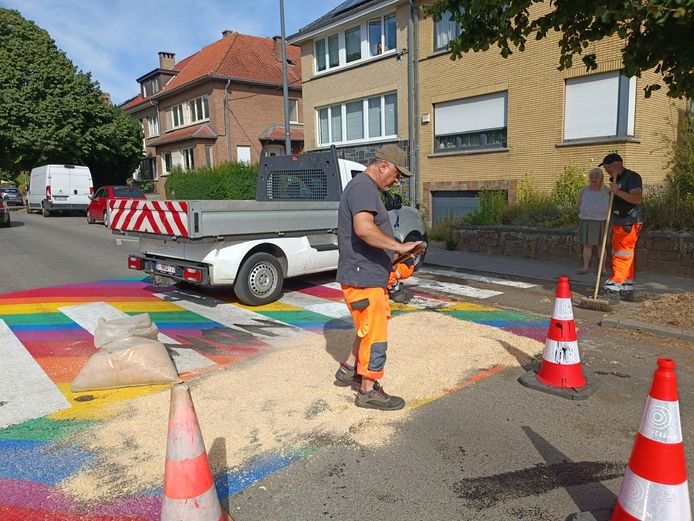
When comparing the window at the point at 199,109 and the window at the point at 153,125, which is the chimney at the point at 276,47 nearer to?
A: the window at the point at 199,109

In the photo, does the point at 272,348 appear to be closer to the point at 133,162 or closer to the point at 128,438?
the point at 128,438

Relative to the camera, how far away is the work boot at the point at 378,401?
3.94 metres

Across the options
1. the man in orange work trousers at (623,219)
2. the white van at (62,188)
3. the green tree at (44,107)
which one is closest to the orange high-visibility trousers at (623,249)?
the man in orange work trousers at (623,219)

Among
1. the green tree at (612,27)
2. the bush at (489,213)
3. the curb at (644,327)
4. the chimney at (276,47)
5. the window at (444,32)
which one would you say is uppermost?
the chimney at (276,47)

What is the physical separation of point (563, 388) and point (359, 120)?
17.7 metres

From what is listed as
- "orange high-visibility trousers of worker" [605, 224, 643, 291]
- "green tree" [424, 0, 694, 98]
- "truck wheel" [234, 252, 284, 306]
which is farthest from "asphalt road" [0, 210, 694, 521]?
"green tree" [424, 0, 694, 98]

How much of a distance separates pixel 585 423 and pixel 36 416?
3.95m

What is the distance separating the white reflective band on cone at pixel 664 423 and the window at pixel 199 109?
32475mm

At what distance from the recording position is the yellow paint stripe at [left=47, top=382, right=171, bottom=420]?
13.0 feet

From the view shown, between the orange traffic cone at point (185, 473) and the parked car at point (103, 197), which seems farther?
the parked car at point (103, 197)

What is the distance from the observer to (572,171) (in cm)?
1358

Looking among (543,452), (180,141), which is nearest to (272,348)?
(543,452)

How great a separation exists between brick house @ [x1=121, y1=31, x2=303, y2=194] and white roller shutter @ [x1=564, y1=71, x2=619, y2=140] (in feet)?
64.6

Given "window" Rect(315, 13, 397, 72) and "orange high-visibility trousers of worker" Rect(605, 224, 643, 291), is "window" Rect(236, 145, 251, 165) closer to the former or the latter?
"window" Rect(315, 13, 397, 72)
